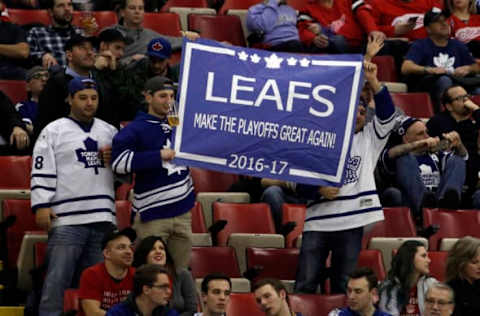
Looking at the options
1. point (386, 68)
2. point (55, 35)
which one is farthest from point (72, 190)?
point (386, 68)

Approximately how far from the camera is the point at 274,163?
9.49 metres

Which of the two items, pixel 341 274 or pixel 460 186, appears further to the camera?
pixel 460 186

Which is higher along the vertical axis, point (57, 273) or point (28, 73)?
point (28, 73)

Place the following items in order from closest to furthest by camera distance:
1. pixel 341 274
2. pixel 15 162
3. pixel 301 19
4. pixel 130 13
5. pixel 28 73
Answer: pixel 341 274 → pixel 15 162 → pixel 28 73 → pixel 130 13 → pixel 301 19

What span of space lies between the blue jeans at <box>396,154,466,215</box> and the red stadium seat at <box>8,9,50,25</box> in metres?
3.53

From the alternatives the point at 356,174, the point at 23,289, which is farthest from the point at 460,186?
the point at 23,289

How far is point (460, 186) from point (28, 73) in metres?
3.23

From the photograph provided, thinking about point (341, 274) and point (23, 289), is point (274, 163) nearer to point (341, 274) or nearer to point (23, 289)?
point (341, 274)

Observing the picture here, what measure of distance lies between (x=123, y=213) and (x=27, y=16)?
334cm

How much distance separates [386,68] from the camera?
13.2m

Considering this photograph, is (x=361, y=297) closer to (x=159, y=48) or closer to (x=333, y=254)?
(x=333, y=254)

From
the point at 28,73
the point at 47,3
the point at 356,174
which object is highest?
the point at 47,3

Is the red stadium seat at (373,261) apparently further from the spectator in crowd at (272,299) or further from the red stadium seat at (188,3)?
the red stadium seat at (188,3)

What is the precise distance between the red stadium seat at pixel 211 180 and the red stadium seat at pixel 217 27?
2.11m
